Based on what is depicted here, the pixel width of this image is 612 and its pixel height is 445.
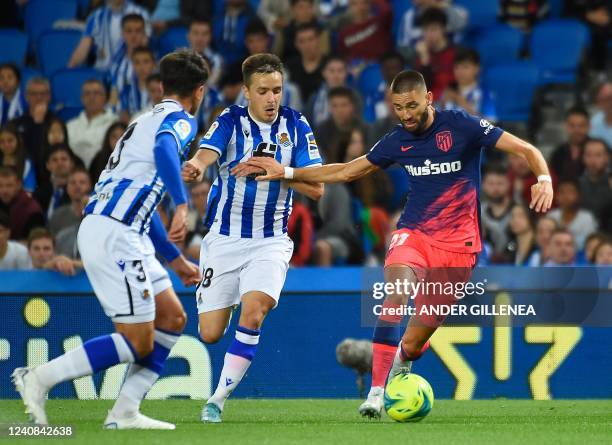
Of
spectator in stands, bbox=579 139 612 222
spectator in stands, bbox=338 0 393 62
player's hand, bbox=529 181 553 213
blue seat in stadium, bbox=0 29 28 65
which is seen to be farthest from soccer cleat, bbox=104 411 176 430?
blue seat in stadium, bbox=0 29 28 65

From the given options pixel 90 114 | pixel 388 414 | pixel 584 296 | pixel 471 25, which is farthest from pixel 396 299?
pixel 471 25

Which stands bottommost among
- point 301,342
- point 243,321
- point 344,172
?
point 301,342

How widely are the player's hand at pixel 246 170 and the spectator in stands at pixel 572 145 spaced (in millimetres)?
5971

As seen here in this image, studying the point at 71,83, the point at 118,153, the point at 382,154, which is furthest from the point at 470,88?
the point at 118,153

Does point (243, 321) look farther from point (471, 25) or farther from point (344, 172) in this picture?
point (471, 25)

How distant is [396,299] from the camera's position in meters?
8.40

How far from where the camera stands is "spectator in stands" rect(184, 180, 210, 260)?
39.7 feet

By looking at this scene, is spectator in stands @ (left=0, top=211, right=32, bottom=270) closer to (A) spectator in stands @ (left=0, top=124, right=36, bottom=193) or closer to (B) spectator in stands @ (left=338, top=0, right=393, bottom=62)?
(A) spectator in stands @ (left=0, top=124, right=36, bottom=193)

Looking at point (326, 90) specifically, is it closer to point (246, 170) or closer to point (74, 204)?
point (74, 204)

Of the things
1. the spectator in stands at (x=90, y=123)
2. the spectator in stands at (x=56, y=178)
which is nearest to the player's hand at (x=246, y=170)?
the spectator in stands at (x=56, y=178)

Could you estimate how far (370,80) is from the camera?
14891mm

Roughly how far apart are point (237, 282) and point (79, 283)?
243 centimetres

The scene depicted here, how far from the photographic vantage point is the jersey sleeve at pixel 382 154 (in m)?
8.86

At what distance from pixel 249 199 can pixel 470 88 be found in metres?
6.03
